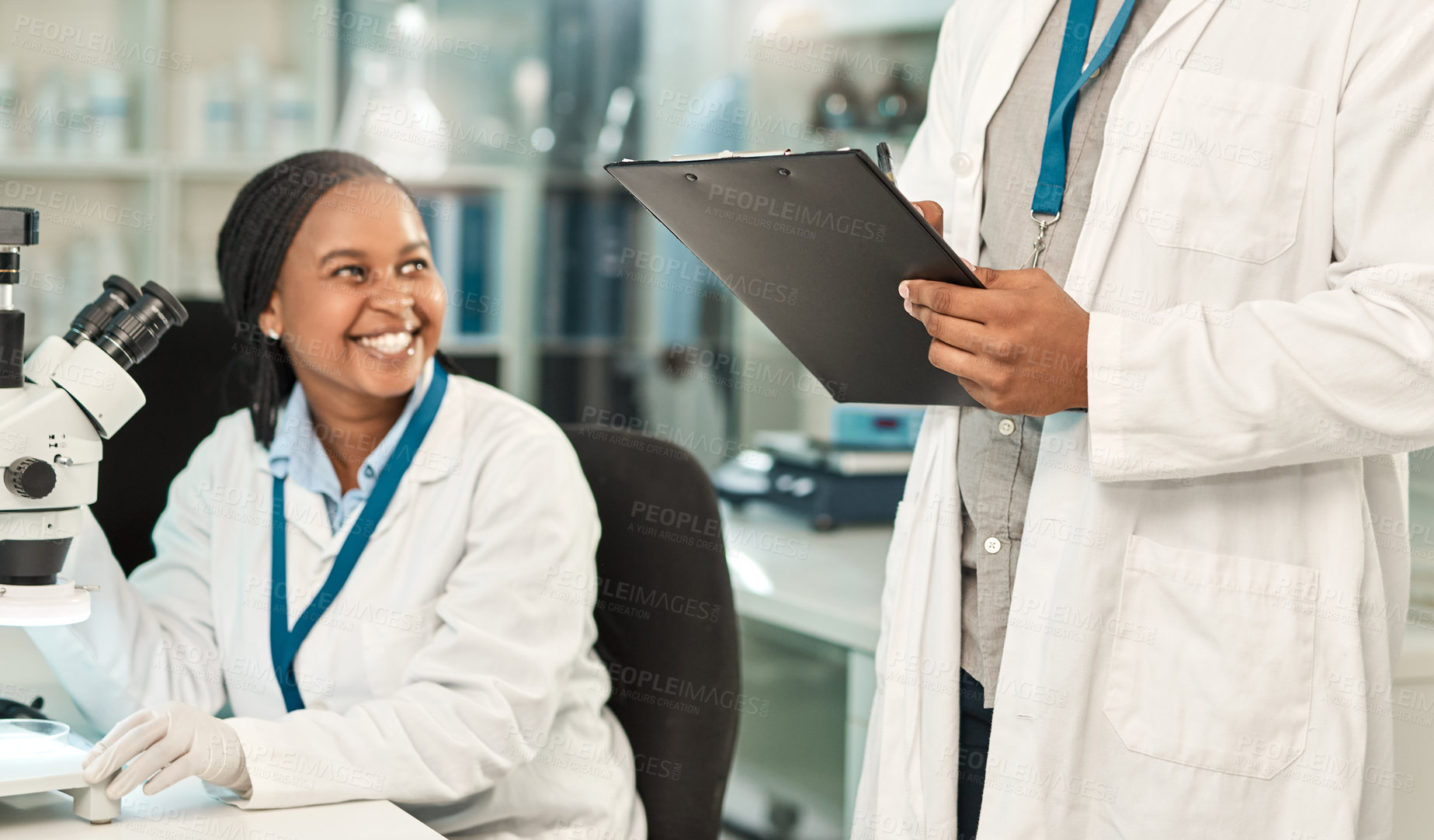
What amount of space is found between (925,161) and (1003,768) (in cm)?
68

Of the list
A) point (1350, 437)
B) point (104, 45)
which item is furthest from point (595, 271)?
point (1350, 437)

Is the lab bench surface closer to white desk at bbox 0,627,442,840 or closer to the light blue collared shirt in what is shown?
white desk at bbox 0,627,442,840

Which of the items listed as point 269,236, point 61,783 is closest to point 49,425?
point 61,783

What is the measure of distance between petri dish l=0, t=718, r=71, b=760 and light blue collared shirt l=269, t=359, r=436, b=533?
404 mm

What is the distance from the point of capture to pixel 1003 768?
3.84 ft

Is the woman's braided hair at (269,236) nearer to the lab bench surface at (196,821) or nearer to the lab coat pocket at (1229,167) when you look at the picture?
the lab bench surface at (196,821)

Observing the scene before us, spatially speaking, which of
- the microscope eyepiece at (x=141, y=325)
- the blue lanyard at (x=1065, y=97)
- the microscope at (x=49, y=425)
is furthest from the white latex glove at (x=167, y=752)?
the blue lanyard at (x=1065, y=97)

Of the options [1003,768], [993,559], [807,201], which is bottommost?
[1003,768]

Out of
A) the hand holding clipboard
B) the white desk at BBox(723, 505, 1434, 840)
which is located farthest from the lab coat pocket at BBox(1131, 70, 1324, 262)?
the white desk at BBox(723, 505, 1434, 840)

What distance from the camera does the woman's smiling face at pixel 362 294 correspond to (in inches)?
60.0

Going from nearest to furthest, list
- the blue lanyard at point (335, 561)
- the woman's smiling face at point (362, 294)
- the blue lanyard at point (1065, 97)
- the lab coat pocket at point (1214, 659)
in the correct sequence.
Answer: the lab coat pocket at point (1214, 659), the blue lanyard at point (1065, 97), the blue lanyard at point (335, 561), the woman's smiling face at point (362, 294)

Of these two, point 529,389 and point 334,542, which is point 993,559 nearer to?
point 334,542

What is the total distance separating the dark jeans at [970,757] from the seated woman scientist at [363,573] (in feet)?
1.28

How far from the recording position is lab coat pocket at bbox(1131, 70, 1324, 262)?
1084 mm
